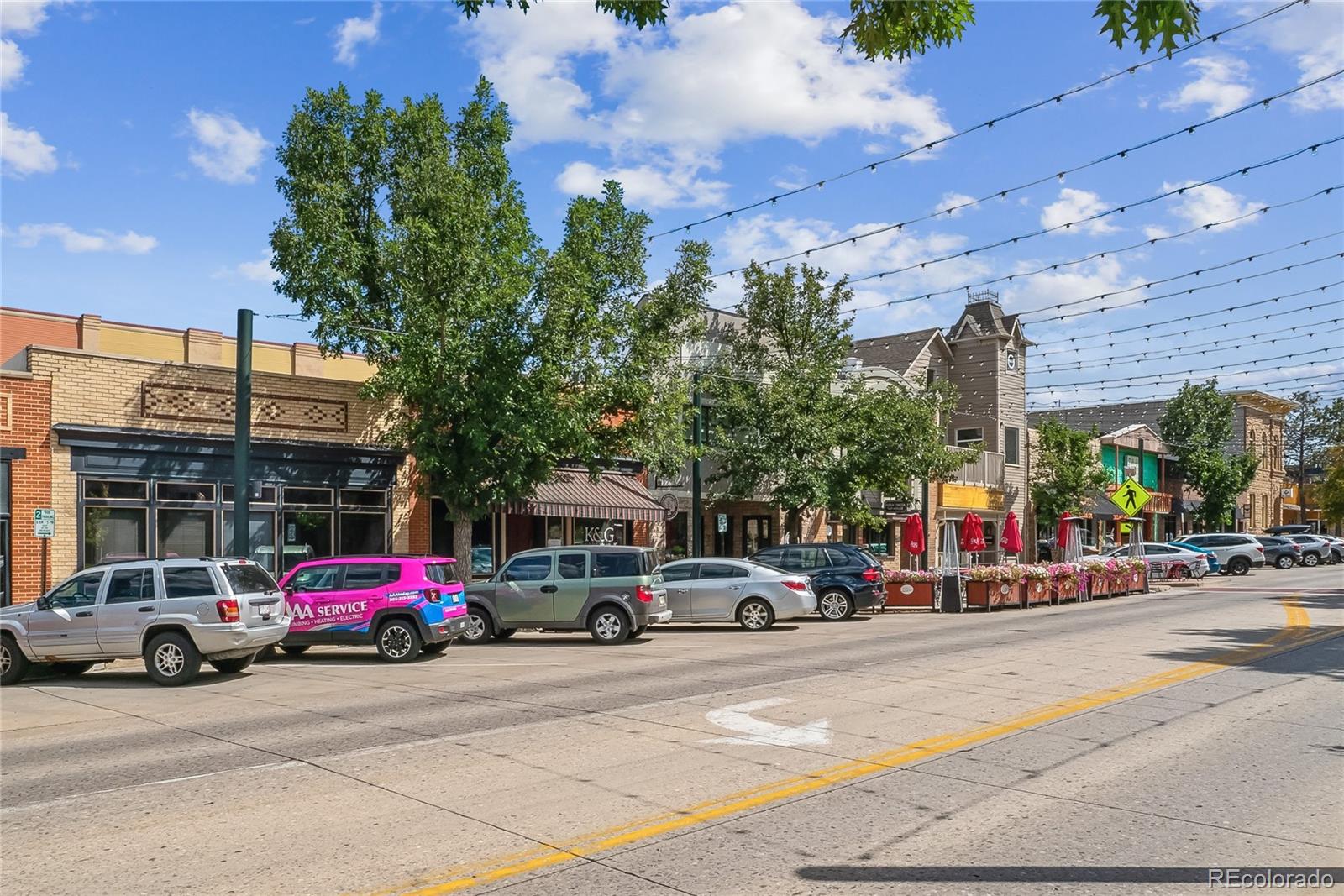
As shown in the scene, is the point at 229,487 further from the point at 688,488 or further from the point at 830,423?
the point at 830,423

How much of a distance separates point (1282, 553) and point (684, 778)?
53887 millimetres

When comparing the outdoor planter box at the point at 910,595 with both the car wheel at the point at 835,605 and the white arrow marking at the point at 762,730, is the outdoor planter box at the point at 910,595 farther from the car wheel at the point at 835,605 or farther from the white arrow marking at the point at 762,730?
the white arrow marking at the point at 762,730

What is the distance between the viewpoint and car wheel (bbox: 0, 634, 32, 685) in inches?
586

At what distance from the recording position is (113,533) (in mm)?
20938

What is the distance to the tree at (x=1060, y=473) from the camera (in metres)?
49.5

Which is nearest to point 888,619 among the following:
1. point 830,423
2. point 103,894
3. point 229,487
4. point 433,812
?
point 830,423

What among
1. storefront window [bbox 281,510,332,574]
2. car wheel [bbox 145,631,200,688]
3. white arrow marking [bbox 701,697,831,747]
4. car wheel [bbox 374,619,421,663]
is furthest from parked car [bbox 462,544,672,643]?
white arrow marking [bbox 701,697,831,747]

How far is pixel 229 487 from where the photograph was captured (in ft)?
74.2

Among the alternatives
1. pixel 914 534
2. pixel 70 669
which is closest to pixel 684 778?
pixel 70 669

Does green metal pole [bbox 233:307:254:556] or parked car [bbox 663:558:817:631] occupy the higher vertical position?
green metal pole [bbox 233:307:254:556]

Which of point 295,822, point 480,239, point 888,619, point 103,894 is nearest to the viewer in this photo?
point 103,894

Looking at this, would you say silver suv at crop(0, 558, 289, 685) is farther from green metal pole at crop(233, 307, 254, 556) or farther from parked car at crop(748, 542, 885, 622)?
parked car at crop(748, 542, 885, 622)

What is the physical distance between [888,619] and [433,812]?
1884 cm

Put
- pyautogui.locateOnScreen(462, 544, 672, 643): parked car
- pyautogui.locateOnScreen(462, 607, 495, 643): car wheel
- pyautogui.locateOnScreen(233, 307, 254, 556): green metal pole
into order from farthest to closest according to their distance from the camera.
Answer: pyautogui.locateOnScreen(462, 607, 495, 643): car wheel, pyautogui.locateOnScreen(462, 544, 672, 643): parked car, pyautogui.locateOnScreen(233, 307, 254, 556): green metal pole
